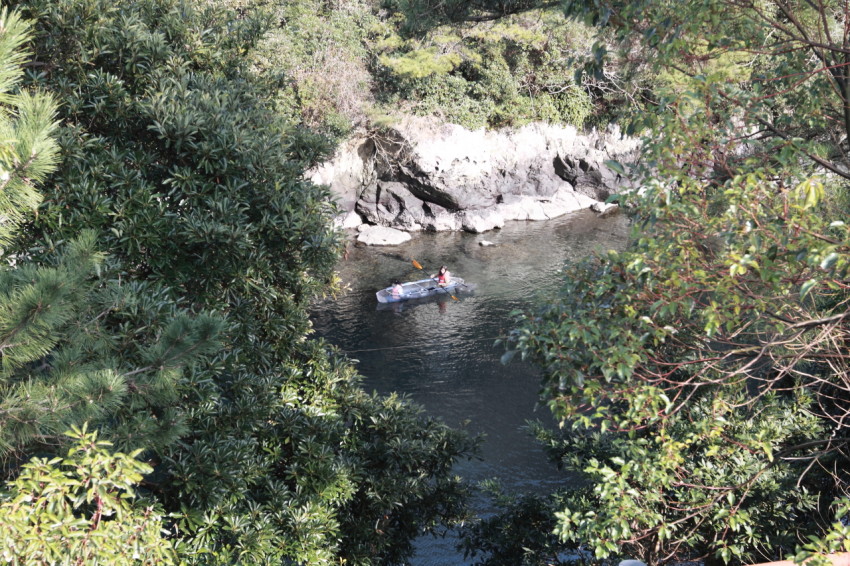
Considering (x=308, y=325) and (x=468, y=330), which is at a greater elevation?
(x=308, y=325)

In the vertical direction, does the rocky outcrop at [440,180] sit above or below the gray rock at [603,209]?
above

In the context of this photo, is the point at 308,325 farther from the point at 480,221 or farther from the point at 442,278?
the point at 480,221

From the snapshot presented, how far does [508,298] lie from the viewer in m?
18.2

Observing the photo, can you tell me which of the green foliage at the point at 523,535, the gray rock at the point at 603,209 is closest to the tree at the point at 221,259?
the green foliage at the point at 523,535

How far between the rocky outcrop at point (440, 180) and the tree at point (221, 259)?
57.9 feet

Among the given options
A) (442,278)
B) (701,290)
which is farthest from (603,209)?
(701,290)

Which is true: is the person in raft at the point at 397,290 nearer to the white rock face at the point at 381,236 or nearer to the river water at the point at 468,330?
the river water at the point at 468,330

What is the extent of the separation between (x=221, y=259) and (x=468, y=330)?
38.0 feet

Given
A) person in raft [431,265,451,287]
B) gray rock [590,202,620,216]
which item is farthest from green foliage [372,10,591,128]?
person in raft [431,265,451,287]

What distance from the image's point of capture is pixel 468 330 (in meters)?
16.6

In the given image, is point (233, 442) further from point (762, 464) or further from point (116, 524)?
point (762, 464)

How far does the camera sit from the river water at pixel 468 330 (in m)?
11.4

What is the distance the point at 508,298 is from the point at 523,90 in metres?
12.8

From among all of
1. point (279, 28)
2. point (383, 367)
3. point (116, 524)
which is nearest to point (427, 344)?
point (383, 367)
